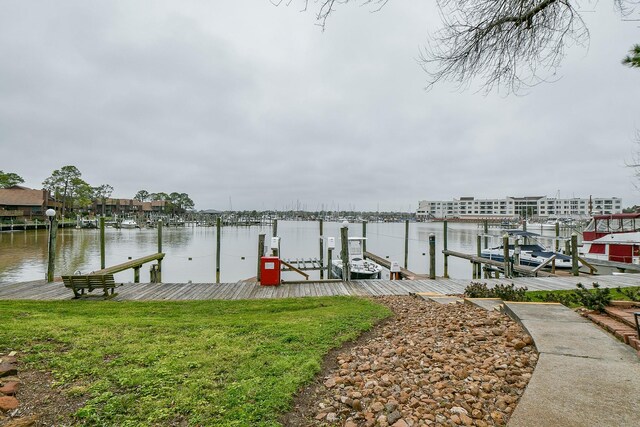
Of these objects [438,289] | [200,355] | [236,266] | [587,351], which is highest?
[587,351]

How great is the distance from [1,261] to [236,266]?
17.7m

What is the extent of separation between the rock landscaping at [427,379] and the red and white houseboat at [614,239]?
18.4 meters

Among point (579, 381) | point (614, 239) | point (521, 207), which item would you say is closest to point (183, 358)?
point (579, 381)

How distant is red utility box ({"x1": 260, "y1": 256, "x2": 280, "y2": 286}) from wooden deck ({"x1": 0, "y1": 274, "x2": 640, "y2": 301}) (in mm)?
273

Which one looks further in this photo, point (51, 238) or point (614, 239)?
point (614, 239)

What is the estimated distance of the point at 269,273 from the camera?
10.9 metres

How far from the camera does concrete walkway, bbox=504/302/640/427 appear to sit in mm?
2197

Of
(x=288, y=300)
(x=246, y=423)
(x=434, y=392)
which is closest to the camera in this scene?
(x=246, y=423)

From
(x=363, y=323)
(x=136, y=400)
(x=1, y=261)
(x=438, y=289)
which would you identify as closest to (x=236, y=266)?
(x=1, y=261)

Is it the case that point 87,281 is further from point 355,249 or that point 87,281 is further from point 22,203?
point 22,203

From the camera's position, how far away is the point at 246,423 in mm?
2502

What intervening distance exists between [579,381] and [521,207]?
146 meters

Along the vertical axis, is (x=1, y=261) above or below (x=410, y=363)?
below

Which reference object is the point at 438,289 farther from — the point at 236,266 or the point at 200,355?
the point at 236,266
